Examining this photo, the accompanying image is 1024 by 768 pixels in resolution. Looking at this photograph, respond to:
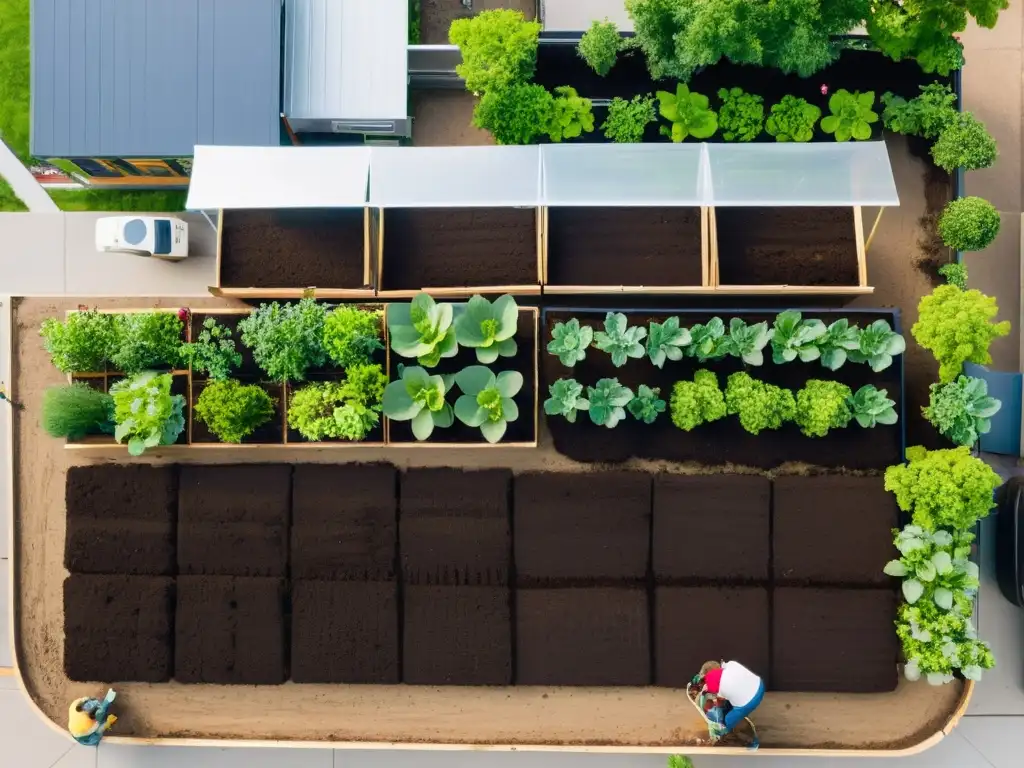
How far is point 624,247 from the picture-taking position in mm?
7664

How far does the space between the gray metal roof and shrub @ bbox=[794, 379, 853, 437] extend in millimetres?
5999

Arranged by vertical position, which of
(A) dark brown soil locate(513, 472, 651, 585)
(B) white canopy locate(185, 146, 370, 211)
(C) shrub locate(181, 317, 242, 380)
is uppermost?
(B) white canopy locate(185, 146, 370, 211)

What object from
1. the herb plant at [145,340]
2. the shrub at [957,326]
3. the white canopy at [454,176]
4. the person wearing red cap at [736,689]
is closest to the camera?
the shrub at [957,326]

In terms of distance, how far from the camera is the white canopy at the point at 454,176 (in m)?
7.46

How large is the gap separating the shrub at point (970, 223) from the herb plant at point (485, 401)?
4746 millimetres

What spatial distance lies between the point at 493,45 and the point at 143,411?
5.02 m

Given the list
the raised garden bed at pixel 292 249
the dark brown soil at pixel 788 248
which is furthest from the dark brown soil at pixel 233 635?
the dark brown soil at pixel 788 248

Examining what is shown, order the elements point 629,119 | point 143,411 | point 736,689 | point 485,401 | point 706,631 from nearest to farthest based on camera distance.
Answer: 1. point 736,689
2. point 485,401
3. point 143,411
4. point 706,631
5. point 629,119

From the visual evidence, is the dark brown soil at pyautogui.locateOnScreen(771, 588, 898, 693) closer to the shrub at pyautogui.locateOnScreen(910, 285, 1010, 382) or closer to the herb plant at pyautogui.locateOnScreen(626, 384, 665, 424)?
the herb plant at pyautogui.locateOnScreen(626, 384, 665, 424)

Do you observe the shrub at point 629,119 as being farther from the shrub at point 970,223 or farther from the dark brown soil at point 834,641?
the dark brown soil at point 834,641

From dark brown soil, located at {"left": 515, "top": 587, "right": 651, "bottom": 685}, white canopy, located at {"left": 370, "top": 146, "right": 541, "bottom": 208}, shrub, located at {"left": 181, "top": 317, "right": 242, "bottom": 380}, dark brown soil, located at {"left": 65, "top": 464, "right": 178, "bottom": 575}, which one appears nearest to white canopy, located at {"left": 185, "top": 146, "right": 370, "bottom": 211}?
white canopy, located at {"left": 370, "top": 146, "right": 541, "bottom": 208}

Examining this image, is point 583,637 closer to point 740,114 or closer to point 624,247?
point 624,247

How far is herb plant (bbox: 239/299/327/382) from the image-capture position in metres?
7.05

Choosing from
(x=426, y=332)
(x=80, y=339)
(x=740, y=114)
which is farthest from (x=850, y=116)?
(x=80, y=339)
